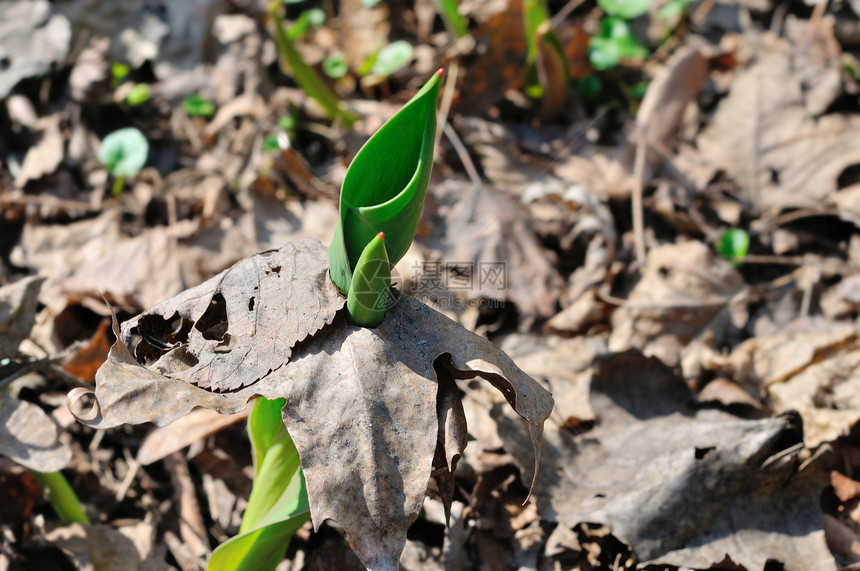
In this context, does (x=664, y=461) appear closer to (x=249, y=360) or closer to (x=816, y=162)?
(x=249, y=360)

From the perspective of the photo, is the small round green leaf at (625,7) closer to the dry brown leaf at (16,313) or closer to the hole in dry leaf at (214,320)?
the hole in dry leaf at (214,320)

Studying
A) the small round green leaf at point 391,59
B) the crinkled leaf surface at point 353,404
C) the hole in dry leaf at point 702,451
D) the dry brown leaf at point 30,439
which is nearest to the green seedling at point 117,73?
the small round green leaf at point 391,59

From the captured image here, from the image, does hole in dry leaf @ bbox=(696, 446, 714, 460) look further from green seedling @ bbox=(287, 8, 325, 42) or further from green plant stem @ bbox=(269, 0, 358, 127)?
green seedling @ bbox=(287, 8, 325, 42)

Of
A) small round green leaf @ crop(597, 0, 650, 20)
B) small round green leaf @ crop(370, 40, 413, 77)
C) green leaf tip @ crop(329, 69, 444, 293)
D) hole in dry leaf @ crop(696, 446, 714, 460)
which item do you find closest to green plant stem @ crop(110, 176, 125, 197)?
small round green leaf @ crop(370, 40, 413, 77)

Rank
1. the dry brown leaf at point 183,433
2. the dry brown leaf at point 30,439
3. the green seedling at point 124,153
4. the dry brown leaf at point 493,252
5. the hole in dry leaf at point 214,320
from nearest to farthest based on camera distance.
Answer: the hole in dry leaf at point 214,320 → the dry brown leaf at point 30,439 → the dry brown leaf at point 183,433 → the dry brown leaf at point 493,252 → the green seedling at point 124,153

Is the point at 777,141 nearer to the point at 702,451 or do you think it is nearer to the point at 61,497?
the point at 702,451

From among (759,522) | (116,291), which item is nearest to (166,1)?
(116,291)
